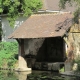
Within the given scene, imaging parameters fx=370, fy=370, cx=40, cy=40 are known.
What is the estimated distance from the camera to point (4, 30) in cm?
4819

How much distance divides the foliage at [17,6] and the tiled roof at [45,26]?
15.1ft

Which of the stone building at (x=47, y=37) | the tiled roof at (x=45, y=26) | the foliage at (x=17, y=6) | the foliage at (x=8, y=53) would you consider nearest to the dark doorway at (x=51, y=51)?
the stone building at (x=47, y=37)

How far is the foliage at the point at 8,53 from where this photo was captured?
36938mm

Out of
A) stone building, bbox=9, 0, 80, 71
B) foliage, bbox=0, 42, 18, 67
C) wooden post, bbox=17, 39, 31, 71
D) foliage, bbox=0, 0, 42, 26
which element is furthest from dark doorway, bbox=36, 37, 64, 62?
foliage, bbox=0, 0, 42, 26

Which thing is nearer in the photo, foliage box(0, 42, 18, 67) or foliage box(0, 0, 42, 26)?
foliage box(0, 42, 18, 67)

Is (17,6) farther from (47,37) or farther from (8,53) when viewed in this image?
(47,37)

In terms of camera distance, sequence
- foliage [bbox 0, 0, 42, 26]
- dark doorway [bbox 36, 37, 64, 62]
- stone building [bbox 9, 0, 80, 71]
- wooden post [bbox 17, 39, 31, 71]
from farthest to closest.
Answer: foliage [bbox 0, 0, 42, 26] < dark doorway [bbox 36, 37, 64, 62] < wooden post [bbox 17, 39, 31, 71] < stone building [bbox 9, 0, 80, 71]

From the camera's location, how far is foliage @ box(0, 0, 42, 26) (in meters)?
42.4

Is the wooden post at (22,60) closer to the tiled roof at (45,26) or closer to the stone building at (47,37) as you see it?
the stone building at (47,37)

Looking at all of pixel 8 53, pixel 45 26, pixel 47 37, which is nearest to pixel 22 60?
pixel 45 26

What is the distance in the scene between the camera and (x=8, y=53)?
1574 inches

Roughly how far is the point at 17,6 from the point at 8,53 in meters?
6.75

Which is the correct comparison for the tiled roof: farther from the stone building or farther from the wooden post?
the wooden post

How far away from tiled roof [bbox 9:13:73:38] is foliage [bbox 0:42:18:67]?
2.92 meters
